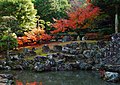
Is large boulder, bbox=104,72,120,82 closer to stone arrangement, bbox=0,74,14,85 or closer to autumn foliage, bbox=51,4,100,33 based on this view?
stone arrangement, bbox=0,74,14,85

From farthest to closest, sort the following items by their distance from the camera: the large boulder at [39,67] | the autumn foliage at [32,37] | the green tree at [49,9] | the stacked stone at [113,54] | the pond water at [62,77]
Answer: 1. the green tree at [49,9]
2. the autumn foliage at [32,37]
3. the large boulder at [39,67]
4. the stacked stone at [113,54]
5. the pond water at [62,77]

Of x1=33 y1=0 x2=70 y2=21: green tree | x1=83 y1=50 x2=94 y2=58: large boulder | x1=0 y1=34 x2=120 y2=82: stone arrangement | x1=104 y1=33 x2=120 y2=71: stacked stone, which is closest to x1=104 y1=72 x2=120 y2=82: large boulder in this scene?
x1=0 y1=34 x2=120 y2=82: stone arrangement

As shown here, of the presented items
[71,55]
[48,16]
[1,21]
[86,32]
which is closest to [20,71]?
[71,55]

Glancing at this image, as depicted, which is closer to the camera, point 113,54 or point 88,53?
point 113,54

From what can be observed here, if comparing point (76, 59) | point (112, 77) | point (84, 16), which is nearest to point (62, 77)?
point (112, 77)

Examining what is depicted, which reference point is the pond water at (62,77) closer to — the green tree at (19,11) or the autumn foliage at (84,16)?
the autumn foliage at (84,16)

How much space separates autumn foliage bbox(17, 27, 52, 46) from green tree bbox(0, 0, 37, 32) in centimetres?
119

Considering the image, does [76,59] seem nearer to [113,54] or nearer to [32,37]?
[113,54]

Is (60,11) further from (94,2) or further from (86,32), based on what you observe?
(94,2)

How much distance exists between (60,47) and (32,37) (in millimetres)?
4921

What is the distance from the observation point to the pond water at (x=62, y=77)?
22420 millimetres

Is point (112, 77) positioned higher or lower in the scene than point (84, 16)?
lower

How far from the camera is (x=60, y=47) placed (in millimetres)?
32375

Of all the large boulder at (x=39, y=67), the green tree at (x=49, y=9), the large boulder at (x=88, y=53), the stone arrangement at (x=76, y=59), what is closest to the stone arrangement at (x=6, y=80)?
the large boulder at (x=39, y=67)
